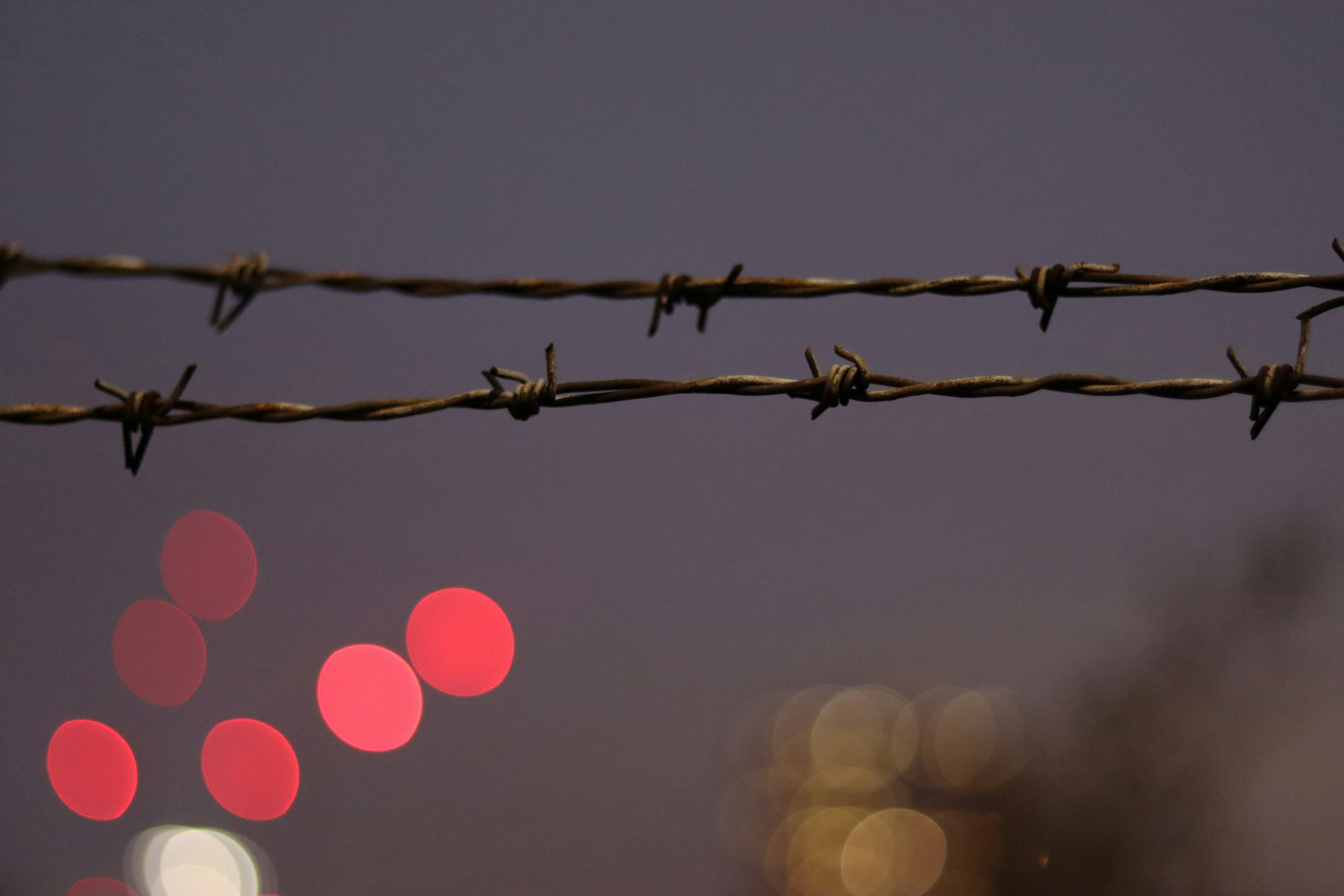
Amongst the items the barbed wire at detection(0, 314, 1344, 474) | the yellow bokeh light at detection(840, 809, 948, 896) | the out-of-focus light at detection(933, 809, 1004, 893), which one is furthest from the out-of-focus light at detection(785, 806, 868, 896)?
the barbed wire at detection(0, 314, 1344, 474)

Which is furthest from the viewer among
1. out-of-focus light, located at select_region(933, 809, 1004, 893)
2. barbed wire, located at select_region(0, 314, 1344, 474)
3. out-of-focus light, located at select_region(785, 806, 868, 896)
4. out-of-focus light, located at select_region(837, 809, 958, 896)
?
out-of-focus light, located at select_region(785, 806, 868, 896)

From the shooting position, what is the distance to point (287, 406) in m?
1.98

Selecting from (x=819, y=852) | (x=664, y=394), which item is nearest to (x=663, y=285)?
(x=664, y=394)

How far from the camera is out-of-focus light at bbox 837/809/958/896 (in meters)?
23.0

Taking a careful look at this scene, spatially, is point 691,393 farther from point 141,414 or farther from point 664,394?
point 141,414

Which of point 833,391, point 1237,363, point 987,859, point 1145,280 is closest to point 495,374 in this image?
point 833,391

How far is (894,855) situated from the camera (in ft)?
80.6

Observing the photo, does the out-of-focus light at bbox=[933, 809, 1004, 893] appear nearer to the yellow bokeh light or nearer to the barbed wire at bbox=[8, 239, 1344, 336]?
the yellow bokeh light

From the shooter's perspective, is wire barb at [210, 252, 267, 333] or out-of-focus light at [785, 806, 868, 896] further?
out-of-focus light at [785, 806, 868, 896]

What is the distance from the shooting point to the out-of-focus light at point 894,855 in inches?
905

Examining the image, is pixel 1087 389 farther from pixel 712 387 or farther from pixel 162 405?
pixel 162 405

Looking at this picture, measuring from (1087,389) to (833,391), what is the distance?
521 millimetres

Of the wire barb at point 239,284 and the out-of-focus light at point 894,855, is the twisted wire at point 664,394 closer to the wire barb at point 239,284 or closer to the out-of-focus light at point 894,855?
the wire barb at point 239,284

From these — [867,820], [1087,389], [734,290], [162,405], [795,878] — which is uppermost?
[734,290]
